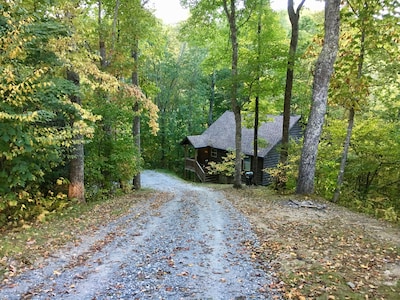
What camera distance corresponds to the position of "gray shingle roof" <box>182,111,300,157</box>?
924 inches

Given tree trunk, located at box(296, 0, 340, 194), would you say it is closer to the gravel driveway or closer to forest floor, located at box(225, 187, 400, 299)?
forest floor, located at box(225, 187, 400, 299)

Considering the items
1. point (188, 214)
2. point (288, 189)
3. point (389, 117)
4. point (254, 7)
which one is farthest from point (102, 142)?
point (389, 117)

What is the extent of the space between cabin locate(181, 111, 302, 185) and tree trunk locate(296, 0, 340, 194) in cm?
1106

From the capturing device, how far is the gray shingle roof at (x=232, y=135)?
23.5 m

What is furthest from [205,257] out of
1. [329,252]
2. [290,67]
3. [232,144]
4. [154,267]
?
[232,144]

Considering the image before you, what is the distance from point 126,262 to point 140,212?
13.6 feet

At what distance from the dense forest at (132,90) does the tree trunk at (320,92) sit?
0.07 meters

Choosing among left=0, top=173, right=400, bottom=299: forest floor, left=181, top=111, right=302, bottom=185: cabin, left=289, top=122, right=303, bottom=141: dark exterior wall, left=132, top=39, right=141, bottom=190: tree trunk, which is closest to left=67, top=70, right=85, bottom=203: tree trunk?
left=0, top=173, right=400, bottom=299: forest floor

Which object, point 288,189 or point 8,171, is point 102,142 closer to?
point 8,171

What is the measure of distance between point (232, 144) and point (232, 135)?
1101mm

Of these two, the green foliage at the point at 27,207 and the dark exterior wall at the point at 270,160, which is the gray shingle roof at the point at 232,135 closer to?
the dark exterior wall at the point at 270,160

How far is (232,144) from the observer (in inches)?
1024

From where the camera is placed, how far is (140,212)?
9.42m

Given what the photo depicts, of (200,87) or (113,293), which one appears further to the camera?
(200,87)
